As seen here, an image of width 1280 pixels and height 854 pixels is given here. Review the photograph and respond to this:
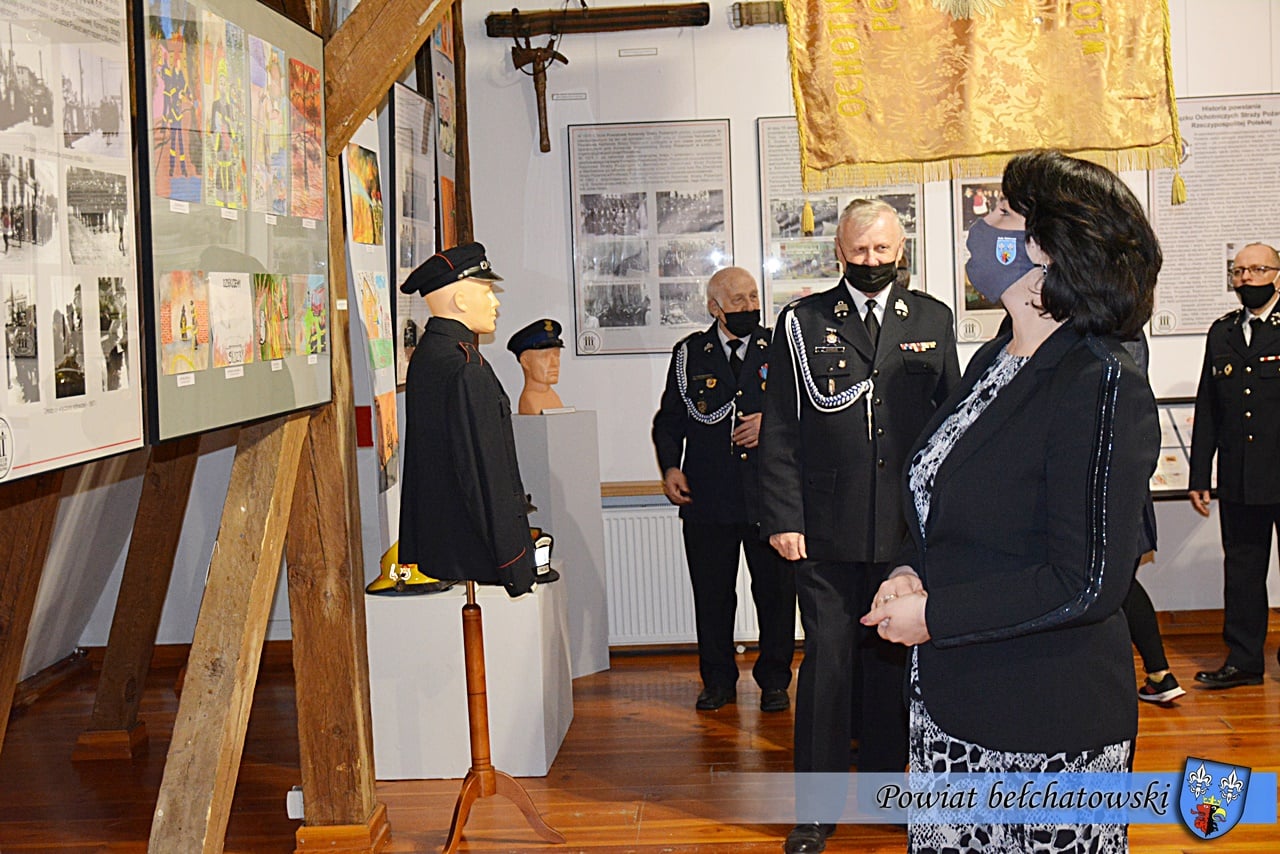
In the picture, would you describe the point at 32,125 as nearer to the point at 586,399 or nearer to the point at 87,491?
the point at 87,491

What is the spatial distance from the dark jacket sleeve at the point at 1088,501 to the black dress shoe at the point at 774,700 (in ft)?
10.6

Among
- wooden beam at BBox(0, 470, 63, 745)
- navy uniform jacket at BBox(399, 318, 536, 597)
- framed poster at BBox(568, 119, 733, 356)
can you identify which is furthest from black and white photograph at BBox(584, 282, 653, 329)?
wooden beam at BBox(0, 470, 63, 745)

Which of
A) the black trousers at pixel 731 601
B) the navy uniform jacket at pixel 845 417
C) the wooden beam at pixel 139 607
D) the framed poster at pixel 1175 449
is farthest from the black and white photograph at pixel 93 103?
the framed poster at pixel 1175 449

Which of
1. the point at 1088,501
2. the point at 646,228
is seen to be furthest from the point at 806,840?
the point at 646,228

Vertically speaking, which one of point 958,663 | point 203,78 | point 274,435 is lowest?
point 958,663

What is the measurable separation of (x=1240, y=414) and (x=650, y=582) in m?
2.68

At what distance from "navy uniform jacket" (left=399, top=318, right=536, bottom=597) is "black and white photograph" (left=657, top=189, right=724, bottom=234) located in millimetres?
2822

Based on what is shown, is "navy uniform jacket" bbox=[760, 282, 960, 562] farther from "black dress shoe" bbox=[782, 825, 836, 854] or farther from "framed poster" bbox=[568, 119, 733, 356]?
"framed poster" bbox=[568, 119, 733, 356]

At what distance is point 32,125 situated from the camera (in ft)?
6.67

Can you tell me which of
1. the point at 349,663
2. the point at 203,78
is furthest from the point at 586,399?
the point at 203,78

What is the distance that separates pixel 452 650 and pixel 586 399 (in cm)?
227

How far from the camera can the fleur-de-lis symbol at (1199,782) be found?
142 inches

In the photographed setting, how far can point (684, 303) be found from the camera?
20.7 ft

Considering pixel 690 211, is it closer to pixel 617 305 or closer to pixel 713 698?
pixel 617 305
